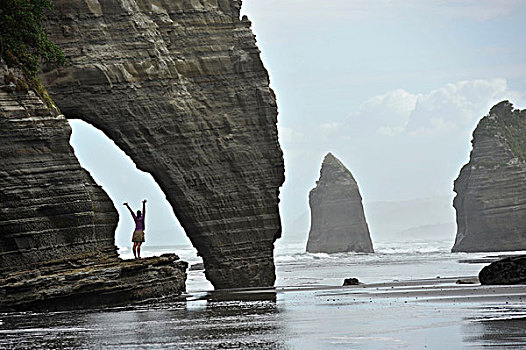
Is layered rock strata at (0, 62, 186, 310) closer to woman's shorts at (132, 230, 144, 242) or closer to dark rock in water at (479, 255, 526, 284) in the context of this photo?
woman's shorts at (132, 230, 144, 242)

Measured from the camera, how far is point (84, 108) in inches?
1238

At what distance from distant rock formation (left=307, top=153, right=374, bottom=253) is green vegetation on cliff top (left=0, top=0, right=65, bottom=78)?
95.3 m

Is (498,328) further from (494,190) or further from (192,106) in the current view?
(494,190)

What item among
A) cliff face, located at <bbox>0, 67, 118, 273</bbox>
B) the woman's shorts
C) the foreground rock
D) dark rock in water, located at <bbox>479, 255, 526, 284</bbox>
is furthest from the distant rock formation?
cliff face, located at <bbox>0, 67, 118, 273</bbox>

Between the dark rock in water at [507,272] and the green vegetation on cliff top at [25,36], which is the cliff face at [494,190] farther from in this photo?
the green vegetation on cliff top at [25,36]

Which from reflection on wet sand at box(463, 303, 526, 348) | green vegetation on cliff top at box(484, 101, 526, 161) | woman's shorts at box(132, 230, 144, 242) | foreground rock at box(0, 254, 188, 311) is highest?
green vegetation on cliff top at box(484, 101, 526, 161)

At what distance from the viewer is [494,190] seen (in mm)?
98938

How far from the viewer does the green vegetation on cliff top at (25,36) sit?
2675 cm

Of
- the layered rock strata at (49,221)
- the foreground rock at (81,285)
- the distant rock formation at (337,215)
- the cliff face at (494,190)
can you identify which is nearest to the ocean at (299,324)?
the foreground rock at (81,285)

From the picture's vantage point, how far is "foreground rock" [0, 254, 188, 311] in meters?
22.2

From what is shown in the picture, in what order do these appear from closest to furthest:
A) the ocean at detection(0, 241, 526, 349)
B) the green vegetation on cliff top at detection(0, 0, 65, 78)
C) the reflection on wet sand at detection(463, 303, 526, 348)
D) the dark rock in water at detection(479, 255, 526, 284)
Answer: the reflection on wet sand at detection(463, 303, 526, 348), the ocean at detection(0, 241, 526, 349), the dark rock in water at detection(479, 255, 526, 284), the green vegetation on cliff top at detection(0, 0, 65, 78)

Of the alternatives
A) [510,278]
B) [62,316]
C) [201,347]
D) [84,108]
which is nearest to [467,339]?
[201,347]

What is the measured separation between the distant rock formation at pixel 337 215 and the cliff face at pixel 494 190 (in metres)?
17.6

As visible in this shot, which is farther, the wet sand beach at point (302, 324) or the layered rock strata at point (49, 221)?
the layered rock strata at point (49, 221)
